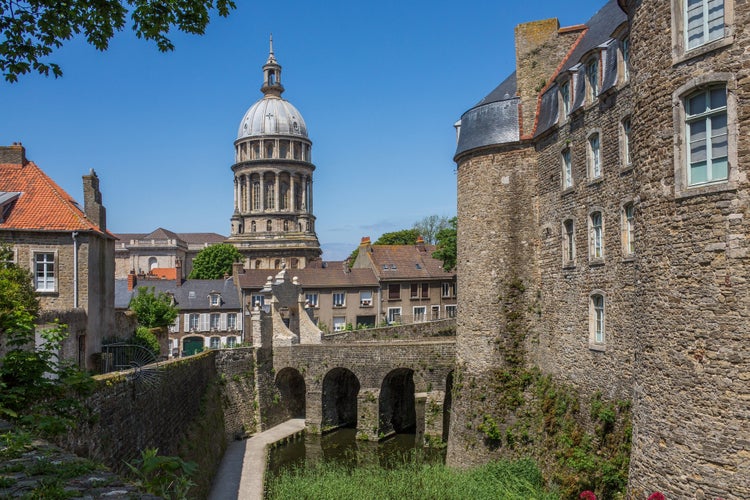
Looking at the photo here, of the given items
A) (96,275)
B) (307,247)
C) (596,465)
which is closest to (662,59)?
(596,465)

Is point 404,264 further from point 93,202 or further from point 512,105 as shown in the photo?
point 512,105

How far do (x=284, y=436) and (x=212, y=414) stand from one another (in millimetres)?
5653

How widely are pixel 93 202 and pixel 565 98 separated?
15.8m

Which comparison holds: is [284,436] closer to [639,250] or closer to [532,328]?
[532,328]

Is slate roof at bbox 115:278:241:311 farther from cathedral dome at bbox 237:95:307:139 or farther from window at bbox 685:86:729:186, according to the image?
window at bbox 685:86:729:186

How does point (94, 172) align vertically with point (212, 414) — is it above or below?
above

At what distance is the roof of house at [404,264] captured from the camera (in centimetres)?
4869

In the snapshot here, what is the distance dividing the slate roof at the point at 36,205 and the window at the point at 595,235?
1441 cm

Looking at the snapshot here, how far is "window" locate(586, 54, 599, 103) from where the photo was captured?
1513cm

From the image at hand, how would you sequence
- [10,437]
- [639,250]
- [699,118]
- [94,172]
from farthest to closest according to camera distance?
[94,172]
[639,250]
[699,118]
[10,437]

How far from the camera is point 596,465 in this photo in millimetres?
13914

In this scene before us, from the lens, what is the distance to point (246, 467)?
22688 mm

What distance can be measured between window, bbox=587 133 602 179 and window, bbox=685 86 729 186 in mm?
6604

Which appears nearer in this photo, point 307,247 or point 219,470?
point 219,470
